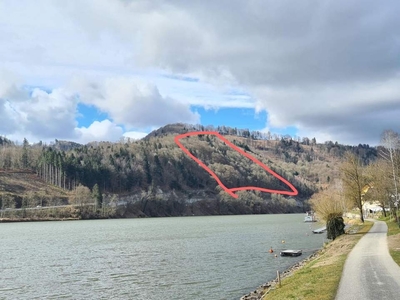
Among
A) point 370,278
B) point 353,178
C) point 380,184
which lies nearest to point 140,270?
point 370,278

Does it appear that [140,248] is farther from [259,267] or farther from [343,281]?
[343,281]

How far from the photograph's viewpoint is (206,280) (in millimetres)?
35219

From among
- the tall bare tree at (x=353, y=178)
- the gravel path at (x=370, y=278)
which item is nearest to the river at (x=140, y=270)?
the gravel path at (x=370, y=278)

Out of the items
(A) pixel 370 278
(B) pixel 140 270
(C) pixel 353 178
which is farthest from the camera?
(C) pixel 353 178

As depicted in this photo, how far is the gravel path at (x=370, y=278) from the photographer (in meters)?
17.5

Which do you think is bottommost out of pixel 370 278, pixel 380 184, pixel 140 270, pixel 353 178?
pixel 140 270

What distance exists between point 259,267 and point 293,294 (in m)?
21.8

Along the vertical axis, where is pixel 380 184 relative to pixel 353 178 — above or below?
below

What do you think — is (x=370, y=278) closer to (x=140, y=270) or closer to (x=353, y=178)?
(x=140, y=270)

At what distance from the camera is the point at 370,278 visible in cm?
2114

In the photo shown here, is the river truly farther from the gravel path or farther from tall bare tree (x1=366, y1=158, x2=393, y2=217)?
tall bare tree (x1=366, y1=158, x2=393, y2=217)

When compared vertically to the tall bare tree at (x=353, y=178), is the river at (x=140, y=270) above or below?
below

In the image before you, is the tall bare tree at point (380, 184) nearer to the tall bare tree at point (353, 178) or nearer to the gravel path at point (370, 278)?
the tall bare tree at point (353, 178)

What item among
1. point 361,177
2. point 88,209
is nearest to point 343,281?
point 361,177
